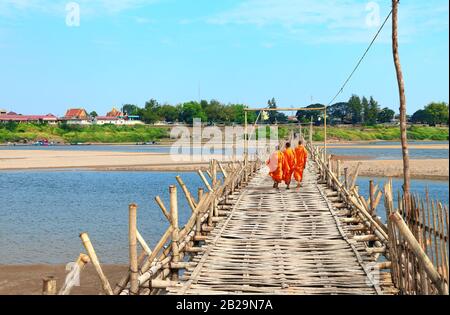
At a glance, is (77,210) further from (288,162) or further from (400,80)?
(400,80)

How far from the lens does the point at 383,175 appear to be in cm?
3034

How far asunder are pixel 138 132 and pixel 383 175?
54183 mm

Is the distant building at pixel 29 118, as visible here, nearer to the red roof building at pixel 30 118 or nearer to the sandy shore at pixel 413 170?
the red roof building at pixel 30 118

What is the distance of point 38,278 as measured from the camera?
34.6ft

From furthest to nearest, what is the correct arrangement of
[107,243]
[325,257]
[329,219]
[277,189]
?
[107,243] → [277,189] → [329,219] → [325,257]

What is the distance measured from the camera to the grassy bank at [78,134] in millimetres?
74206

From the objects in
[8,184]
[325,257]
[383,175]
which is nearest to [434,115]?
[383,175]

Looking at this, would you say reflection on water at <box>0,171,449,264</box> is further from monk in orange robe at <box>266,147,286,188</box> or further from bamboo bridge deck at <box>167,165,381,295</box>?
bamboo bridge deck at <box>167,165,381,295</box>

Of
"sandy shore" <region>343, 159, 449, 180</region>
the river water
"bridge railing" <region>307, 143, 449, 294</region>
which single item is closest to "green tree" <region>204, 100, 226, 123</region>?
"sandy shore" <region>343, 159, 449, 180</region>

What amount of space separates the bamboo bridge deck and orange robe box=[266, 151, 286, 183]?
6.18 ft

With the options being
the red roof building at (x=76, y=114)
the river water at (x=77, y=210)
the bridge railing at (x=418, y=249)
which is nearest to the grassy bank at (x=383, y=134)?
the red roof building at (x=76, y=114)

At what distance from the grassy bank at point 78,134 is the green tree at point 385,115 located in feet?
110

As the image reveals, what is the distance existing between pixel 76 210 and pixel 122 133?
60617 mm
